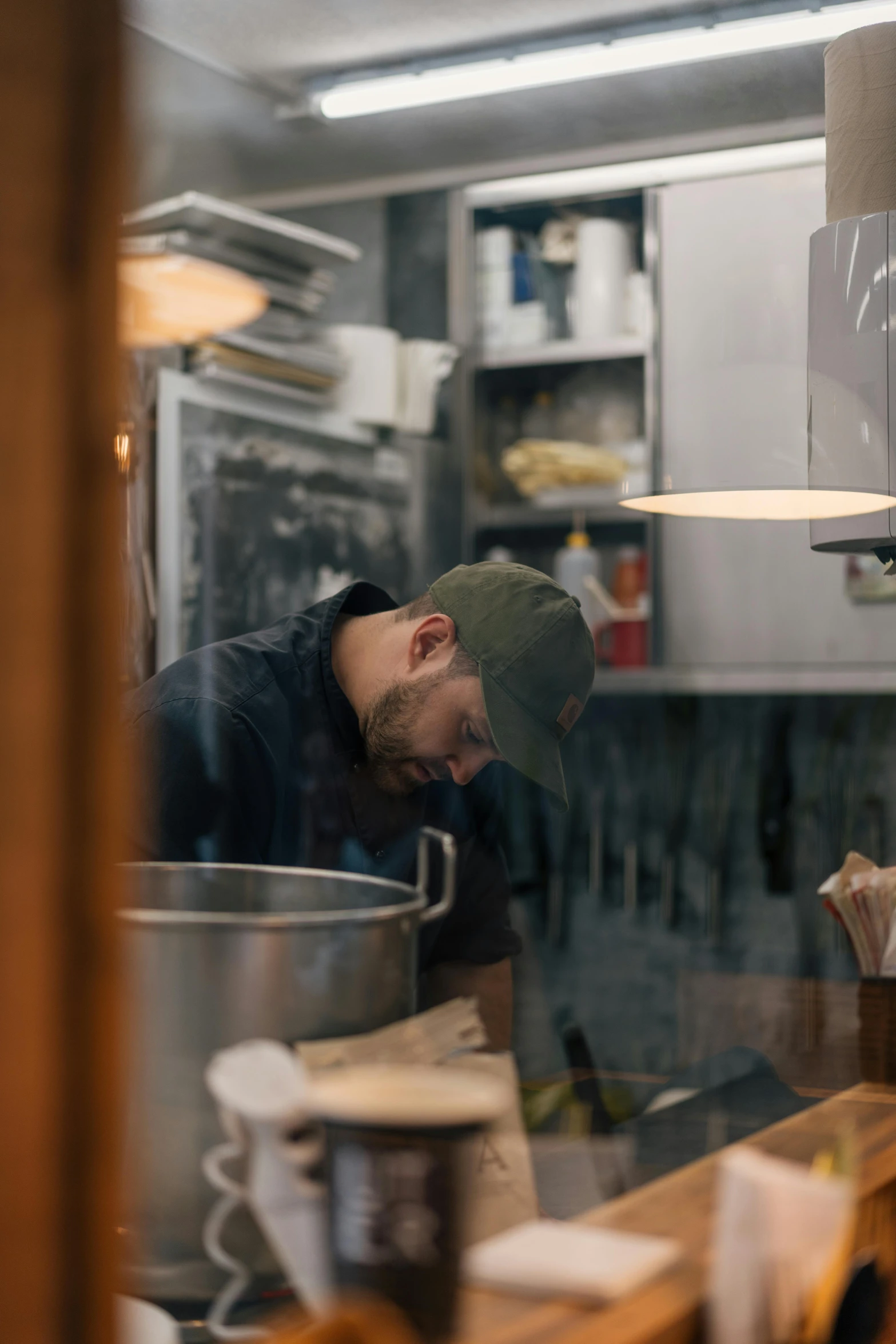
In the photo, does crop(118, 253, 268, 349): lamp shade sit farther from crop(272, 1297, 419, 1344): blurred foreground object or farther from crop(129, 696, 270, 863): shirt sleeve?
crop(272, 1297, 419, 1344): blurred foreground object

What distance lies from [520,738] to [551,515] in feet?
1.84

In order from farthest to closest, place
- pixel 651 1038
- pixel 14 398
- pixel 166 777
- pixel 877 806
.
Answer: pixel 877 806, pixel 651 1038, pixel 166 777, pixel 14 398

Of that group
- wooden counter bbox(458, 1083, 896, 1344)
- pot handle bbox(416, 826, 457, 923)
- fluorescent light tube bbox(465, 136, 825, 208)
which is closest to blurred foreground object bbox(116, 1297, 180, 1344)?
wooden counter bbox(458, 1083, 896, 1344)

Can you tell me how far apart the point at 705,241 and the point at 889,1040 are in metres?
0.82

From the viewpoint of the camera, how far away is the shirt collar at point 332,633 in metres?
0.89

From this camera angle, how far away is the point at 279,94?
837 mm

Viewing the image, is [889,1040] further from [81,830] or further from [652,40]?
[81,830]

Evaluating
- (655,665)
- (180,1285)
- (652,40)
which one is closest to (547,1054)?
(180,1285)

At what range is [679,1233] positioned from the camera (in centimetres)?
62

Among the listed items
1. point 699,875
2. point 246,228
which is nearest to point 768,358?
point 246,228

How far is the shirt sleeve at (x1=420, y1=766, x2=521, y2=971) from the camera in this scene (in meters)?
0.94

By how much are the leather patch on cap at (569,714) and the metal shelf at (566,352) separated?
507 mm

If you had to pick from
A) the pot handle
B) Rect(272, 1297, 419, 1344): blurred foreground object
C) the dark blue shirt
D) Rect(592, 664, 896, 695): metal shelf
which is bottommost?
Rect(272, 1297, 419, 1344): blurred foreground object

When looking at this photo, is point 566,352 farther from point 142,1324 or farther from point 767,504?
point 142,1324
